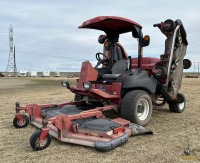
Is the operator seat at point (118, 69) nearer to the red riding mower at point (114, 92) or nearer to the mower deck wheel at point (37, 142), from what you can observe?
the red riding mower at point (114, 92)

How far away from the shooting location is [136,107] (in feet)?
19.6

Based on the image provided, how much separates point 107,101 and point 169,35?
2321mm

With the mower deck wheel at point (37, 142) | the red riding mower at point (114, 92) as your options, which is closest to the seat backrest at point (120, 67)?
the red riding mower at point (114, 92)

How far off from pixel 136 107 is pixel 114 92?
1.96ft

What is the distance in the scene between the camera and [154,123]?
6.69 metres

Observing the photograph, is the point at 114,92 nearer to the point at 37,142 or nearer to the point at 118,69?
the point at 118,69

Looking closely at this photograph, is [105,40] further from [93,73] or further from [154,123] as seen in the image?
[154,123]

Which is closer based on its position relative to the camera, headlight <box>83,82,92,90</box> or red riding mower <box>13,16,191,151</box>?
red riding mower <box>13,16,191,151</box>

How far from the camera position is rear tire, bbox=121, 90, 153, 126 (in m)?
5.92

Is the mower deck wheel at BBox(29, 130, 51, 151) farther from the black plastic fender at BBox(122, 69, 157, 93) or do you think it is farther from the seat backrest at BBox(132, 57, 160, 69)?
the seat backrest at BBox(132, 57, 160, 69)

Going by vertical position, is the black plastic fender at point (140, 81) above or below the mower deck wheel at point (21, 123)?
above

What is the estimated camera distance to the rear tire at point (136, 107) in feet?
19.4

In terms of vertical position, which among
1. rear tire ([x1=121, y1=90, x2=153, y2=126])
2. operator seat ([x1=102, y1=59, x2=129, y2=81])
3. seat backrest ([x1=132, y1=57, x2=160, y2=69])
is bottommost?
rear tire ([x1=121, y1=90, x2=153, y2=126])

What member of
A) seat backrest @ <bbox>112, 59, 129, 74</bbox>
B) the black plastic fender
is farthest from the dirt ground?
seat backrest @ <bbox>112, 59, 129, 74</bbox>
